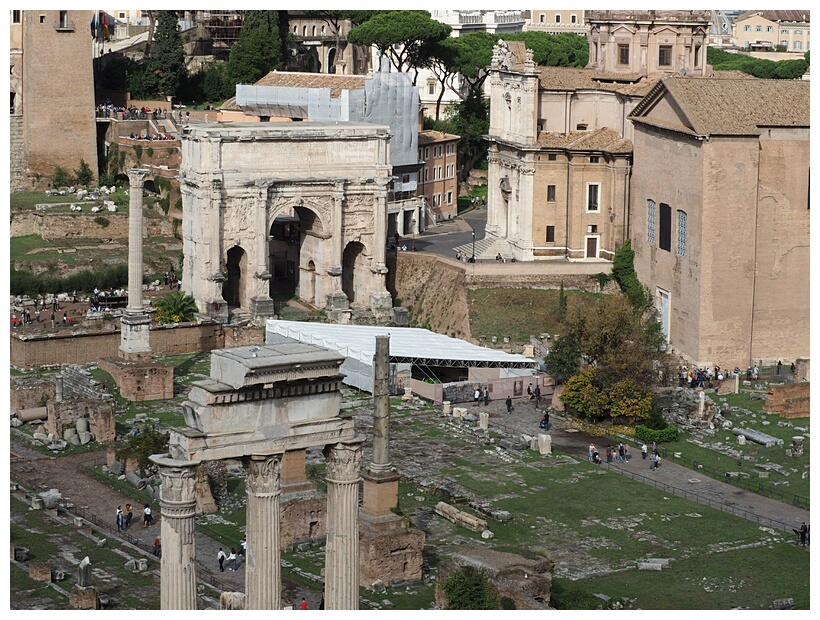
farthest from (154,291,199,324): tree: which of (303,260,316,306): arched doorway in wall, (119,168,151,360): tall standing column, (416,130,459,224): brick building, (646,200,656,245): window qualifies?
(416,130,459,224): brick building

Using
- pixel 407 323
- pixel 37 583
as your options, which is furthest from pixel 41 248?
pixel 37 583

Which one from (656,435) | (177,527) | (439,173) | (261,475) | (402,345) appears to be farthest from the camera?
(439,173)

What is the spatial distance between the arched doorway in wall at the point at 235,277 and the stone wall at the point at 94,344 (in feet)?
12.8

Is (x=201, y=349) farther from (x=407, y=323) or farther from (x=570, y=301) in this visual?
(x=570, y=301)

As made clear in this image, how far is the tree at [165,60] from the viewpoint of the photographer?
109 metres

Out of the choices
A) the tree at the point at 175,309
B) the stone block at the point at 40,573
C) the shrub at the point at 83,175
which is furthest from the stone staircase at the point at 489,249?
the stone block at the point at 40,573

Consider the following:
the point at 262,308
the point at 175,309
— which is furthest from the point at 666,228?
the point at 175,309

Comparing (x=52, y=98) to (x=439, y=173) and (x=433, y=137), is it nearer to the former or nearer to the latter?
(x=433, y=137)

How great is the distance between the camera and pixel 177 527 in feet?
128

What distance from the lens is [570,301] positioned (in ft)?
265

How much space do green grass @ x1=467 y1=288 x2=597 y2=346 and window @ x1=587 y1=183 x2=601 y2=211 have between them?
Answer: 573 centimetres

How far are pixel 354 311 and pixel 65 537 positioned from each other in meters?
29.8

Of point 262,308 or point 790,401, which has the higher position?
point 262,308

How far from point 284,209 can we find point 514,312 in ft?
33.0
